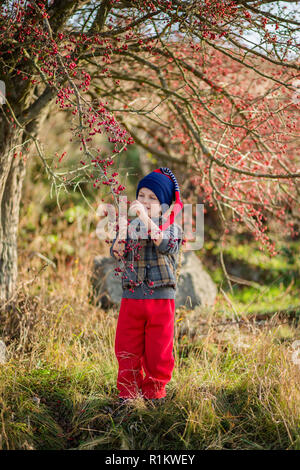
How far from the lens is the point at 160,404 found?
8.63 ft

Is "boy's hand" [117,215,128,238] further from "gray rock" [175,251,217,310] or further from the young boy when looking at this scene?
"gray rock" [175,251,217,310]

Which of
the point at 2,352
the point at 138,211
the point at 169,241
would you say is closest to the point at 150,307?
the point at 169,241

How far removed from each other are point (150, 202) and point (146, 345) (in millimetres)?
889

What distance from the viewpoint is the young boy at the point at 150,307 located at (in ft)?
8.64

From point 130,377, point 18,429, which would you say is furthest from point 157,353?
point 18,429

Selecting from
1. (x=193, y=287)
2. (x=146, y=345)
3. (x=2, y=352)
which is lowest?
(x=2, y=352)

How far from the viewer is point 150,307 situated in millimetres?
2635

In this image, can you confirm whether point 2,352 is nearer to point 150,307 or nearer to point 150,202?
point 150,307

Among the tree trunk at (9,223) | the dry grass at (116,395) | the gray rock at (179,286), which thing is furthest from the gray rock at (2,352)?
the gray rock at (179,286)

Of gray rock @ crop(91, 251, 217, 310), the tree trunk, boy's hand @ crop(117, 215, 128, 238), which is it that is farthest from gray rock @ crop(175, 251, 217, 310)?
boy's hand @ crop(117, 215, 128, 238)

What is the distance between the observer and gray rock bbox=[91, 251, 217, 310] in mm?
4684

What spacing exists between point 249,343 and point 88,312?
58.4 inches

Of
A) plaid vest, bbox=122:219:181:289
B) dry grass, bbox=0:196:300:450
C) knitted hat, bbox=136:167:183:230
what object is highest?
knitted hat, bbox=136:167:183:230

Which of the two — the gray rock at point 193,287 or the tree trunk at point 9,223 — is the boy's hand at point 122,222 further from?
the gray rock at point 193,287
